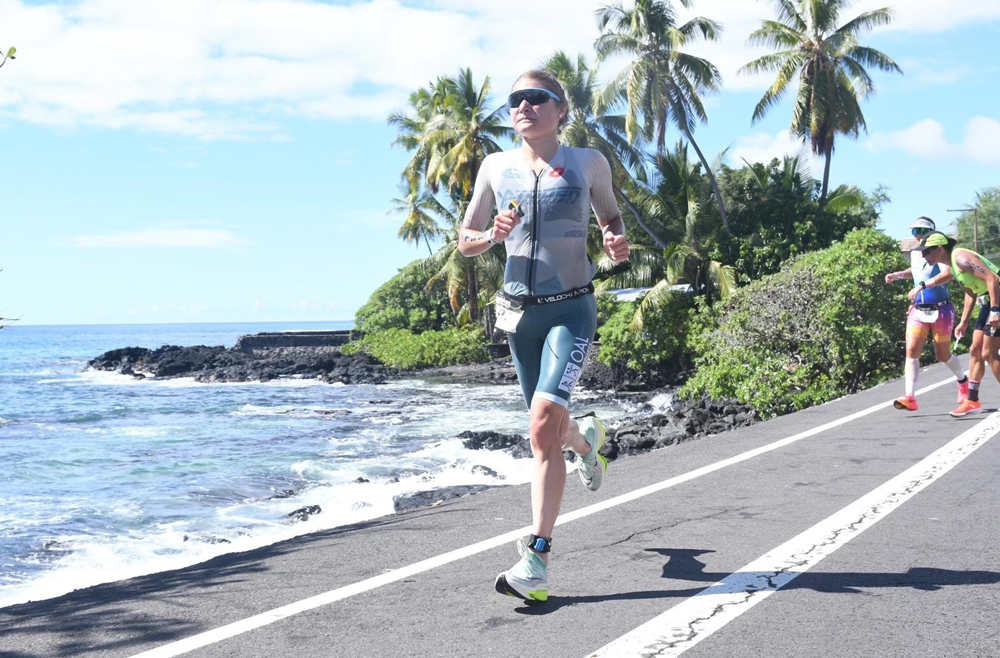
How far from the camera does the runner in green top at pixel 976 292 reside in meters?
9.30

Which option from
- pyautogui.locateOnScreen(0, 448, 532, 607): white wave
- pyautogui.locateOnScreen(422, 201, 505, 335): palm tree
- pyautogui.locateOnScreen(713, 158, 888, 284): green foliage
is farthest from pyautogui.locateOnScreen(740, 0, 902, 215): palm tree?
pyautogui.locateOnScreen(0, 448, 532, 607): white wave

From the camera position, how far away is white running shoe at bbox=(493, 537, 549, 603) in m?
3.83

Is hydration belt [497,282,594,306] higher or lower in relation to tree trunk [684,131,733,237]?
lower

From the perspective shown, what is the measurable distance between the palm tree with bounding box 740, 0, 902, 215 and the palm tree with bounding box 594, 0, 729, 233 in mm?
2747

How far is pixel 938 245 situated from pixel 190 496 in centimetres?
1036

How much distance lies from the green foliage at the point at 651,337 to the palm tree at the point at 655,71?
4912 mm

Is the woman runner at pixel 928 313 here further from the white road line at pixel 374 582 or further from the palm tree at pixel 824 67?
the palm tree at pixel 824 67

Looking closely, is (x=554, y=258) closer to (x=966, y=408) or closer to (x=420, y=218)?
(x=966, y=408)

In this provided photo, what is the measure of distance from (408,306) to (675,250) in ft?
98.2

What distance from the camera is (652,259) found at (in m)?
32.6

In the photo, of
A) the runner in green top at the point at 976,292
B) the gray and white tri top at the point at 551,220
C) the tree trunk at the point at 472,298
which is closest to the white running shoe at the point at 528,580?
the gray and white tri top at the point at 551,220

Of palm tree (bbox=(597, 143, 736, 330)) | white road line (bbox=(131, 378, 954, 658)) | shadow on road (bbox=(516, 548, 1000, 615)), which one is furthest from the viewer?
palm tree (bbox=(597, 143, 736, 330))

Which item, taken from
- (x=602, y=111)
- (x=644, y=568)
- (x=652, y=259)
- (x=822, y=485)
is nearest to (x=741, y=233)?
(x=652, y=259)

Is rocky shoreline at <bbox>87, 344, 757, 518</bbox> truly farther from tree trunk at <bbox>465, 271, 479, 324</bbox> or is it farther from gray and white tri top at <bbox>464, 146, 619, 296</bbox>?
gray and white tri top at <bbox>464, 146, 619, 296</bbox>
